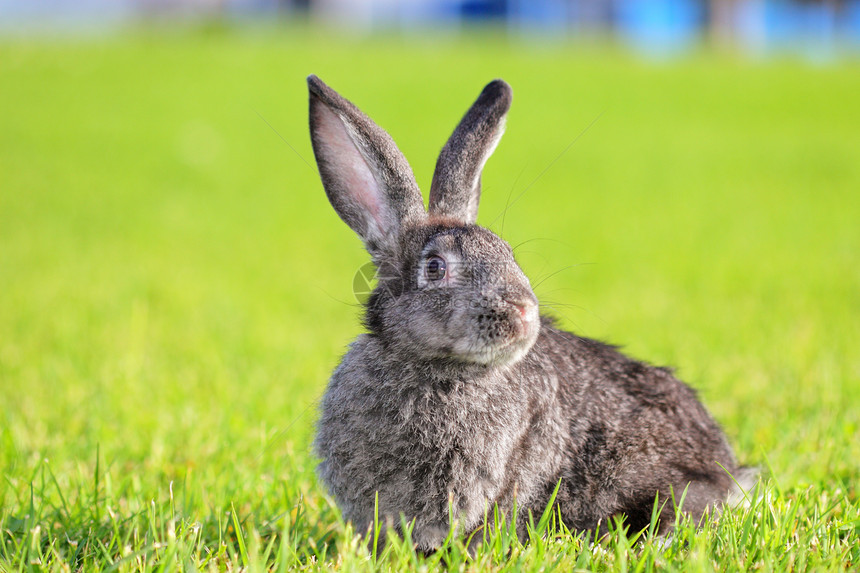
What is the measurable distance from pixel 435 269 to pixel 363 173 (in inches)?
24.9

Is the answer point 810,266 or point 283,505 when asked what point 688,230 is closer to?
point 810,266

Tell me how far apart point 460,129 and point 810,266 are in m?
6.76

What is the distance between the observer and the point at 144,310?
316 inches

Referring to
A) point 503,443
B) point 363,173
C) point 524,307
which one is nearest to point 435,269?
point 524,307

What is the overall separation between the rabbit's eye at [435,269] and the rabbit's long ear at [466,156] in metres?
0.49

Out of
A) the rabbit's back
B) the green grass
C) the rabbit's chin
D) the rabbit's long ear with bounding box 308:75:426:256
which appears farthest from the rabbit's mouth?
the rabbit's long ear with bounding box 308:75:426:256

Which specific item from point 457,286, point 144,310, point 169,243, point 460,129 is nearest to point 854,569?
point 457,286

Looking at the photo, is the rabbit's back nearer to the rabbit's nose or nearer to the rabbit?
the rabbit

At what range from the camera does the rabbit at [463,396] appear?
3.39 m

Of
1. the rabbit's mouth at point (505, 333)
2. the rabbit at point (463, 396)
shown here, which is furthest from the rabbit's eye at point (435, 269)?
the rabbit's mouth at point (505, 333)

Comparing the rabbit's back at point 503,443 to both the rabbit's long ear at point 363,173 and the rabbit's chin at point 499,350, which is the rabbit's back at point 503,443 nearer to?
the rabbit's chin at point 499,350

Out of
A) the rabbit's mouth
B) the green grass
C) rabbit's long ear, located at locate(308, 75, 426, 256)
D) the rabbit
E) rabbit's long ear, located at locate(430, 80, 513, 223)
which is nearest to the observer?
the rabbit's mouth

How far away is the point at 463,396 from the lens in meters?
3.47

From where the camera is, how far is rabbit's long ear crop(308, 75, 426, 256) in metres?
3.67
